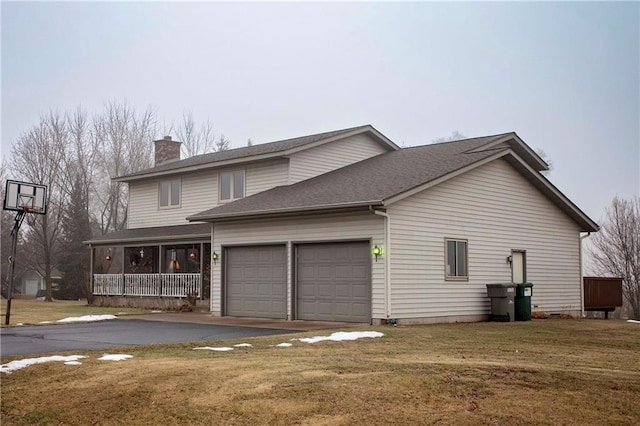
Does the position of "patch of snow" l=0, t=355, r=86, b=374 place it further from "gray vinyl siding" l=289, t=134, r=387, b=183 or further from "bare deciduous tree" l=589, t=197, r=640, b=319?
"bare deciduous tree" l=589, t=197, r=640, b=319

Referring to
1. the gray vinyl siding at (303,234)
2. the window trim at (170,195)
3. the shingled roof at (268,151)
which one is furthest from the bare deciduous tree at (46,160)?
the gray vinyl siding at (303,234)

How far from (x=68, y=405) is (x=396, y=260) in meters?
10.7

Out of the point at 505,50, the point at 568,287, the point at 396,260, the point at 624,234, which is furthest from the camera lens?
the point at 624,234

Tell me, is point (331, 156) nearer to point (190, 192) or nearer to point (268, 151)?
point (268, 151)

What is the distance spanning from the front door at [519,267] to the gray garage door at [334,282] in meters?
6.06

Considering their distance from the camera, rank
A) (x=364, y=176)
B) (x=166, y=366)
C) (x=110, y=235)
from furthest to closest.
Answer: (x=110, y=235) → (x=364, y=176) → (x=166, y=366)

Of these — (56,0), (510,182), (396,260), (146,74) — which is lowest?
(396,260)

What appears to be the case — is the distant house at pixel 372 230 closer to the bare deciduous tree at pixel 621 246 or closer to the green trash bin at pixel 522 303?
the green trash bin at pixel 522 303

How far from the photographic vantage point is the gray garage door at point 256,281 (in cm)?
2091

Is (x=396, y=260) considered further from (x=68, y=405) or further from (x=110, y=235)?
(x=110, y=235)

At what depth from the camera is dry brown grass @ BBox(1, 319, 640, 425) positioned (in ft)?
26.2

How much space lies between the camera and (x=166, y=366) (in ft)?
34.6

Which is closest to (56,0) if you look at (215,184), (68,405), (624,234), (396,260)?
(215,184)

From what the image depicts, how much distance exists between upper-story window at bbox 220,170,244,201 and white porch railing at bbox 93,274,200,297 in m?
3.28
